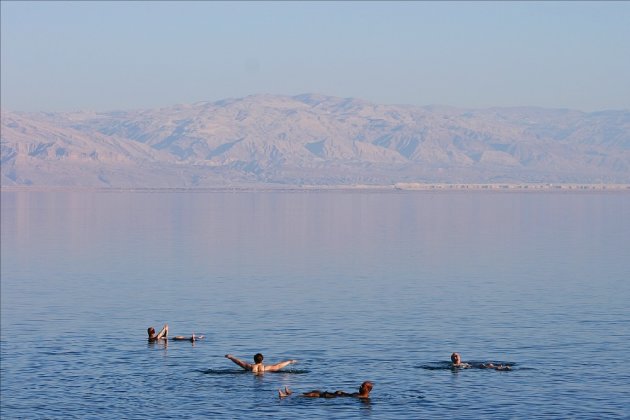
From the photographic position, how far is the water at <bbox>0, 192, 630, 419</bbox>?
5109 cm

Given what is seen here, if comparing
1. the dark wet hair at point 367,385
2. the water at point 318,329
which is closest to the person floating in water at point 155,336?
the water at point 318,329

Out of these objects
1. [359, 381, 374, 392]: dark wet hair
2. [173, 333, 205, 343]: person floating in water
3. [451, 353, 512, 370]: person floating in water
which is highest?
[173, 333, 205, 343]: person floating in water

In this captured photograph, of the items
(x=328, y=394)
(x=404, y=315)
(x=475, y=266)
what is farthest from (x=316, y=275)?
(x=328, y=394)

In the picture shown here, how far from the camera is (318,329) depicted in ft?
232

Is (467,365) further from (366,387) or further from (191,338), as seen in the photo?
(191,338)

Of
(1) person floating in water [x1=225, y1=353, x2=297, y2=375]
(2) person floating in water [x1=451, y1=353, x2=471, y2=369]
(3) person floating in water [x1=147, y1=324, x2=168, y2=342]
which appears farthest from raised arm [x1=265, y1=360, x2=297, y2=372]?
(3) person floating in water [x1=147, y1=324, x2=168, y2=342]

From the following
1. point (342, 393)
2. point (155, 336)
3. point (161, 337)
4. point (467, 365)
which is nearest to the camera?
point (342, 393)

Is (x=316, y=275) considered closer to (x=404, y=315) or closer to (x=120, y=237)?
(x=404, y=315)

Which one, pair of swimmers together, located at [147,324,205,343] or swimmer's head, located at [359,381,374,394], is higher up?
pair of swimmers together, located at [147,324,205,343]

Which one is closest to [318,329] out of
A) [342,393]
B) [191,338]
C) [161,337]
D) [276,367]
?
[191,338]

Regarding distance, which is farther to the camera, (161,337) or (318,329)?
(318,329)

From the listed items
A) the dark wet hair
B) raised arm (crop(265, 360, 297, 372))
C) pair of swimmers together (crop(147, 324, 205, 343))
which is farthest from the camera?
pair of swimmers together (crop(147, 324, 205, 343))

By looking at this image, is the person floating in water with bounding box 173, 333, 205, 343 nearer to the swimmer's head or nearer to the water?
the water

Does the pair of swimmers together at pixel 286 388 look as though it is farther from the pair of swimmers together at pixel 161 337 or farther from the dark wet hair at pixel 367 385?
the pair of swimmers together at pixel 161 337
